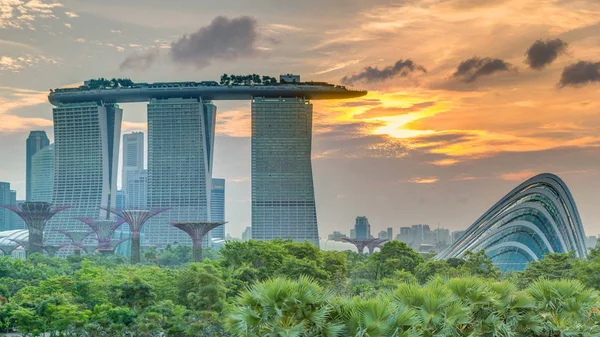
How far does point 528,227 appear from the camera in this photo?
10606 cm

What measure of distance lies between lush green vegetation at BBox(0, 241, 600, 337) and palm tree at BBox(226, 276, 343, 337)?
0.03m

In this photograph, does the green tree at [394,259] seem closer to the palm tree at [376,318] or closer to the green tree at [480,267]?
the green tree at [480,267]

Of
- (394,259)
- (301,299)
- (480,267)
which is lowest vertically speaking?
(480,267)

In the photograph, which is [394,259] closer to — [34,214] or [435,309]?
[435,309]

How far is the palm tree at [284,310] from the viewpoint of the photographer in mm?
24500

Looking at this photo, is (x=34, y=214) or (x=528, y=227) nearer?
(x=528, y=227)

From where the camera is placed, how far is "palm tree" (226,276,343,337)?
80.4ft

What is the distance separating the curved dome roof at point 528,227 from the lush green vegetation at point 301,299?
15367mm

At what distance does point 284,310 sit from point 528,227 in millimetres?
86685

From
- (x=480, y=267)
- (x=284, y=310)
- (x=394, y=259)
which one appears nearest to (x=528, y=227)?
(x=480, y=267)

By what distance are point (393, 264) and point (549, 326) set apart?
197 feet

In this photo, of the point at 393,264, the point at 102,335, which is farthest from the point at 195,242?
the point at 102,335

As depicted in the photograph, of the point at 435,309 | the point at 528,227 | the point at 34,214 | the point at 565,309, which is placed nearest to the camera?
the point at 435,309

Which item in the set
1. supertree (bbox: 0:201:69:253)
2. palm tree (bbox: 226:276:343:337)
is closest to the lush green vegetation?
palm tree (bbox: 226:276:343:337)
